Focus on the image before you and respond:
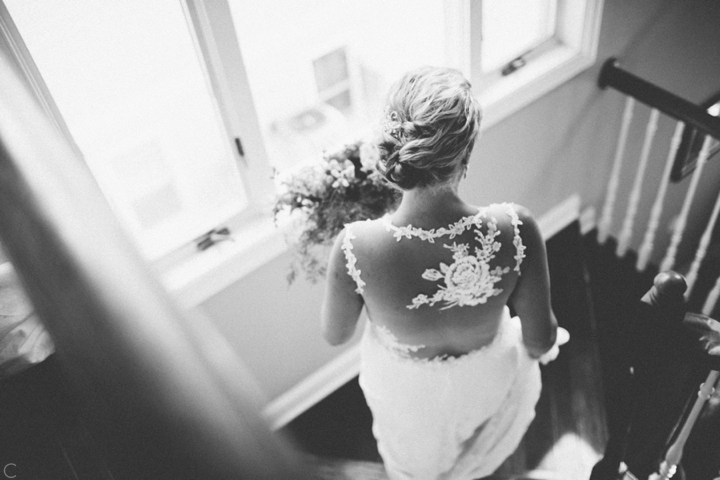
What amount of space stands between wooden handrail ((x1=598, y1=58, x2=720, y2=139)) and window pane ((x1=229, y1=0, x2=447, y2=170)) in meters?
0.85

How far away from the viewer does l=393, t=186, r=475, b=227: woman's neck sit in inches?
51.3

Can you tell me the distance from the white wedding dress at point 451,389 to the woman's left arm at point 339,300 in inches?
1.0

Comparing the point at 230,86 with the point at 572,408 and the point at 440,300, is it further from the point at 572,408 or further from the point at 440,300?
the point at 572,408

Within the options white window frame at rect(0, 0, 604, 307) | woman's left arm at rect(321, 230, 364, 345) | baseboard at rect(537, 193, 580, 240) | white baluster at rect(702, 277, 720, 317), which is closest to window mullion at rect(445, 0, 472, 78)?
white window frame at rect(0, 0, 604, 307)

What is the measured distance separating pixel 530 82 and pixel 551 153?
1.65 feet

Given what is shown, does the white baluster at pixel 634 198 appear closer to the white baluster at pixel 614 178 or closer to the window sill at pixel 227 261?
the white baluster at pixel 614 178

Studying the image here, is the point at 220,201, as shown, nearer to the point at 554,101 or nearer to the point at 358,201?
the point at 358,201

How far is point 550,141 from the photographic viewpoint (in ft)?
9.18

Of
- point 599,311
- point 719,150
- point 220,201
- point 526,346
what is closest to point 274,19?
point 220,201

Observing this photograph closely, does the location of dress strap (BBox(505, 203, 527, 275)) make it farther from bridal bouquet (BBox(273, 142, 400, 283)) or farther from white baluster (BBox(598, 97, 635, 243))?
white baluster (BBox(598, 97, 635, 243))

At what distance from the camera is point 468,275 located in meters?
1.38

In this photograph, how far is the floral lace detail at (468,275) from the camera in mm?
1341

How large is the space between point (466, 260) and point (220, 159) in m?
1.07

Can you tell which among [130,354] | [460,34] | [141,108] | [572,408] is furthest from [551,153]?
[130,354]
